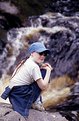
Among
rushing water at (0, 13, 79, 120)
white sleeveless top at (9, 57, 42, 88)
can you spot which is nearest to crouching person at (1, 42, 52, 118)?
white sleeveless top at (9, 57, 42, 88)

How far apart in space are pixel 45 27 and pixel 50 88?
299cm

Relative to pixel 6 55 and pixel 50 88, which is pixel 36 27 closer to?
pixel 6 55

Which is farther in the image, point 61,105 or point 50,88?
point 50,88

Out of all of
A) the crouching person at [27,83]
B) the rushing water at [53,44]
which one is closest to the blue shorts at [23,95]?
the crouching person at [27,83]

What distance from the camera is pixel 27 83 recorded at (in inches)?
181

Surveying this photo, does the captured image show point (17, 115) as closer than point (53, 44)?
Yes

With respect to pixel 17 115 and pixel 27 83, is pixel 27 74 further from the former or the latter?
pixel 17 115

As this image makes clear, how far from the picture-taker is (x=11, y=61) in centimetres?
1002

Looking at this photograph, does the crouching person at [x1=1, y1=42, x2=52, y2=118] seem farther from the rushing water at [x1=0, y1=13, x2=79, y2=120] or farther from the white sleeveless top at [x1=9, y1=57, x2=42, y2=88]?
the rushing water at [x1=0, y1=13, x2=79, y2=120]

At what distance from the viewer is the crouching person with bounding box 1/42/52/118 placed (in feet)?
15.0

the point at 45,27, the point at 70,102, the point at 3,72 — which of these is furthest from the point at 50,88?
the point at 45,27

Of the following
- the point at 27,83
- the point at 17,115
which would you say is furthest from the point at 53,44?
the point at 17,115

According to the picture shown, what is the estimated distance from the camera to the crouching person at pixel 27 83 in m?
4.56

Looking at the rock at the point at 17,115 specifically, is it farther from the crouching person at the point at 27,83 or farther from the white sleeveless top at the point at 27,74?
the white sleeveless top at the point at 27,74
